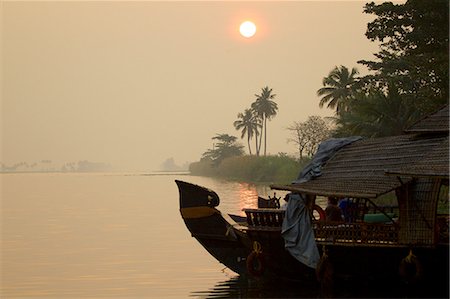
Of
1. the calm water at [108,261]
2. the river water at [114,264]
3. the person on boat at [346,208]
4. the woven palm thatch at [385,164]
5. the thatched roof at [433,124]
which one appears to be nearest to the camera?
the woven palm thatch at [385,164]

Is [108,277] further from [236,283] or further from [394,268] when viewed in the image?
[394,268]

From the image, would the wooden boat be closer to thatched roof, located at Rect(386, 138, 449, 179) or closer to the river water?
thatched roof, located at Rect(386, 138, 449, 179)

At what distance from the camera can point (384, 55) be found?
140 feet

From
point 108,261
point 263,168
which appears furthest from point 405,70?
point 263,168

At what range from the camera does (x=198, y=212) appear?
56.4 feet

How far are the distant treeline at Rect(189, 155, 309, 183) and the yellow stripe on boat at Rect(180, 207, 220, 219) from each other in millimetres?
40038

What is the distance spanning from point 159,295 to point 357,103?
20789 mm

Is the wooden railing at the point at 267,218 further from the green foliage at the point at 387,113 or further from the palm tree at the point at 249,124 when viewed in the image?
the palm tree at the point at 249,124

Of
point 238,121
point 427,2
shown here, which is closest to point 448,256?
point 427,2

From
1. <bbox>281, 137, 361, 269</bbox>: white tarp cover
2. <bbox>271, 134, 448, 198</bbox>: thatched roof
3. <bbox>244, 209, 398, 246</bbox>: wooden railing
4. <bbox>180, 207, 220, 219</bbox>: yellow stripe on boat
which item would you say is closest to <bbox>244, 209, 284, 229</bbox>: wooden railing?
<bbox>244, 209, 398, 246</bbox>: wooden railing

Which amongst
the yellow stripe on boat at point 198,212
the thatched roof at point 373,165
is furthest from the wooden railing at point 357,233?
the yellow stripe on boat at point 198,212

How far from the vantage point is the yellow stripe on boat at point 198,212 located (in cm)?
1709

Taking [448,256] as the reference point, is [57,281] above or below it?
below

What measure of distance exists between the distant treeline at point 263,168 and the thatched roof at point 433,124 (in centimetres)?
4118
